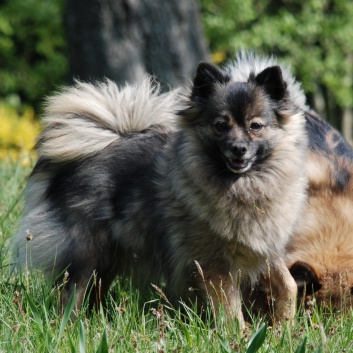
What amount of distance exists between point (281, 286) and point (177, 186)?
0.89 metres

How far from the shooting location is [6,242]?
5625 mm

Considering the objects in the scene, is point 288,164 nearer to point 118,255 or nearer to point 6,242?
point 118,255

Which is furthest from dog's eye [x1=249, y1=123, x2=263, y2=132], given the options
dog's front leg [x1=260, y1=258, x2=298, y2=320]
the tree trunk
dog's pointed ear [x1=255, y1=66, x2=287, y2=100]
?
the tree trunk

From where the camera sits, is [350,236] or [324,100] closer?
[350,236]

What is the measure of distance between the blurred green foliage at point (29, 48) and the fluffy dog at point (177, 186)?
36.3 feet

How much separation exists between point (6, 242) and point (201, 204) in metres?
1.78

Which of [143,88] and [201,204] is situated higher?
[143,88]

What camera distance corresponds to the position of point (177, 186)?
15.1ft

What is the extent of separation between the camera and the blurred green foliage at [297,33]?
1595 centimetres

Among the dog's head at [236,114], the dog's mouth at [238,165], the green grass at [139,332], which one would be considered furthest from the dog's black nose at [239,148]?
the green grass at [139,332]

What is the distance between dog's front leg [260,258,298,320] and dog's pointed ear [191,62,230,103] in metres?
1.09

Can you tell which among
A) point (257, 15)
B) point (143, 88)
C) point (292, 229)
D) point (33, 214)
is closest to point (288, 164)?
point (292, 229)

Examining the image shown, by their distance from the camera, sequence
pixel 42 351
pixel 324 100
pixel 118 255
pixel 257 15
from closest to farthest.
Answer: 1. pixel 42 351
2. pixel 118 255
3. pixel 257 15
4. pixel 324 100

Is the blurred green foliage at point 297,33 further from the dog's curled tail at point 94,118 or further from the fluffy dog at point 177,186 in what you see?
the fluffy dog at point 177,186
